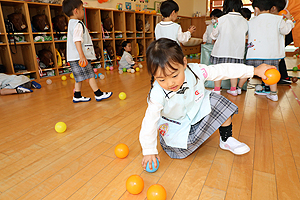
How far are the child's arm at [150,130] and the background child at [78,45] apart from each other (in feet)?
5.29

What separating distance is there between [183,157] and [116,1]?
5.21 m

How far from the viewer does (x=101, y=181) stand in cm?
118

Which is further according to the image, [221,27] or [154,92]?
[221,27]

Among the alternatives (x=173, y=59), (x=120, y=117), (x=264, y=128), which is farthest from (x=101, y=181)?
(x=264, y=128)

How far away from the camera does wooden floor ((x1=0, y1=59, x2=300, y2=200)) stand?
1.10 metres

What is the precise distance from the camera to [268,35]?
8.16ft

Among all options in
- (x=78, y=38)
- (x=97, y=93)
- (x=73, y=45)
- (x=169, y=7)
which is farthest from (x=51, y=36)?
(x=169, y=7)

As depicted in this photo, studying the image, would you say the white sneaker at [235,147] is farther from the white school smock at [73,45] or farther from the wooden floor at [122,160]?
the white school smock at [73,45]

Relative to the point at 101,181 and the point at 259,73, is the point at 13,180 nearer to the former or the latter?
the point at 101,181

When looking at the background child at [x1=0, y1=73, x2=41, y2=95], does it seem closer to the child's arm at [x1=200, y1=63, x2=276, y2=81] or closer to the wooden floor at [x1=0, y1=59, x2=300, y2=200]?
the wooden floor at [x1=0, y1=59, x2=300, y2=200]

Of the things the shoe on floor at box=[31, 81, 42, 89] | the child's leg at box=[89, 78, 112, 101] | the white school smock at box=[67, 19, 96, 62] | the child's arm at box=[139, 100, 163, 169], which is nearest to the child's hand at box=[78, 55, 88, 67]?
the white school smock at box=[67, 19, 96, 62]

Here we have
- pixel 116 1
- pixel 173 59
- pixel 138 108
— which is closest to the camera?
pixel 173 59

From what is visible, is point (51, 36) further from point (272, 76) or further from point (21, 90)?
point (272, 76)

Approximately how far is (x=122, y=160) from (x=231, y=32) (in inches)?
83.5
